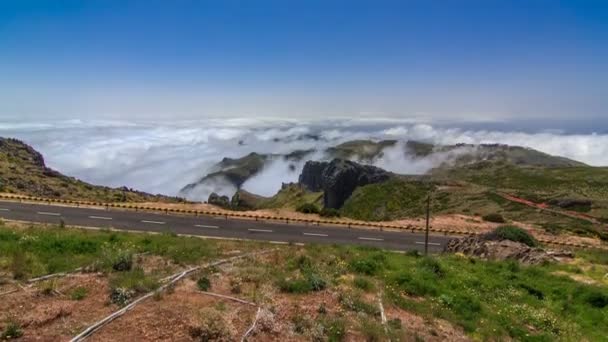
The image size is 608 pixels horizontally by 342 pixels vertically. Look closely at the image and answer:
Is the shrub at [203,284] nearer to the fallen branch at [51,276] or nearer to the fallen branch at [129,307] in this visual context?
the fallen branch at [129,307]

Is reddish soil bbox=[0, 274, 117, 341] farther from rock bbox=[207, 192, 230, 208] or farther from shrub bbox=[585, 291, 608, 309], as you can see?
rock bbox=[207, 192, 230, 208]

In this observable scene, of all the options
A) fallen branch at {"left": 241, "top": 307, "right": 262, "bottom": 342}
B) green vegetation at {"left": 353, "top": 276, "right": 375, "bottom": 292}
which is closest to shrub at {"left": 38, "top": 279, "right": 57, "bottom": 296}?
fallen branch at {"left": 241, "top": 307, "right": 262, "bottom": 342}

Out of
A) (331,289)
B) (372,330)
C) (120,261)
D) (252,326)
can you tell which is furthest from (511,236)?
(120,261)

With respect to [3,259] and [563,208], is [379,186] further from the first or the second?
[3,259]

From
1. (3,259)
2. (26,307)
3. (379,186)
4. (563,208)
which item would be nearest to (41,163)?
(379,186)

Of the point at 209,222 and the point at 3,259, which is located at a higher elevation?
the point at 3,259

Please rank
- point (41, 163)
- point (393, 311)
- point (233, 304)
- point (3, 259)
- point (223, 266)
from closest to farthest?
1. point (233, 304)
2. point (393, 311)
3. point (3, 259)
4. point (223, 266)
5. point (41, 163)

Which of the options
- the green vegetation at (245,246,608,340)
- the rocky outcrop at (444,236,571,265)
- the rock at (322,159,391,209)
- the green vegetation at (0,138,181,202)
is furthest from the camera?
the rock at (322,159,391,209)
